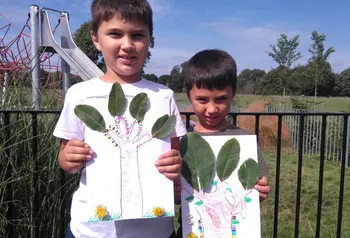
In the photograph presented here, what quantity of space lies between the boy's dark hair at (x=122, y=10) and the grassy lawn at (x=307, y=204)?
10.7 ft

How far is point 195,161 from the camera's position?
4.41 ft

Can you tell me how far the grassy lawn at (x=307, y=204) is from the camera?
4.19m

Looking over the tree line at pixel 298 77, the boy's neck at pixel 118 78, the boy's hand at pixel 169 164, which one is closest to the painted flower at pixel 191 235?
the boy's hand at pixel 169 164

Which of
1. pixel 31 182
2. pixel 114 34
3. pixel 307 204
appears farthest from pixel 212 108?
pixel 307 204

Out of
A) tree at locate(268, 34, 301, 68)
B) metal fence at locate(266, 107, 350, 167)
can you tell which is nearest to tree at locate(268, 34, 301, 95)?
tree at locate(268, 34, 301, 68)

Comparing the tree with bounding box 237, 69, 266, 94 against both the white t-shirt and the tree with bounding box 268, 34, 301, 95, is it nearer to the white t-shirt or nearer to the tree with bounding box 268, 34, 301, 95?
the tree with bounding box 268, 34, 301, 95

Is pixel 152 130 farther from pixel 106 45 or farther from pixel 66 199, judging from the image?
pixel 66 199

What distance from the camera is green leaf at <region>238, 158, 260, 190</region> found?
136 centimetres

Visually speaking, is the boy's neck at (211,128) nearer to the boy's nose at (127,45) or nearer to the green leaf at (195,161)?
the green leaf at (195,161)

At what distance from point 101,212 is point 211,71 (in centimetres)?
67

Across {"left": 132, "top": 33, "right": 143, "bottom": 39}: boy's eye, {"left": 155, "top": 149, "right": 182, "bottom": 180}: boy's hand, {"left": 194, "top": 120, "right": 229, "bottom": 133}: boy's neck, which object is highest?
{"left": 132, "top": 33, "right": 143, "bottom": 39}: boy's eye

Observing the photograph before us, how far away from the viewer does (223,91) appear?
144 cm

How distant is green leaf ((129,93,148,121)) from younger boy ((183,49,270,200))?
264mm

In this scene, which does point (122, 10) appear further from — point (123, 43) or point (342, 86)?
point (342, 86)
